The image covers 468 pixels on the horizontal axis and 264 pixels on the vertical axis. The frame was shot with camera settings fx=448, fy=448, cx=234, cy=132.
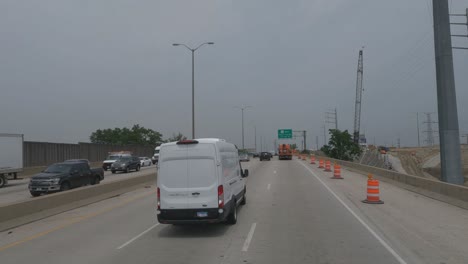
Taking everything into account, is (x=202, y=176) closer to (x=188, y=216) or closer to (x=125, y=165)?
(x=188, y=216)

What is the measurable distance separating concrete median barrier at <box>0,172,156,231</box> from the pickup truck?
97.2 inches

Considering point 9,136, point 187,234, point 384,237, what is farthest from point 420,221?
point 9,136

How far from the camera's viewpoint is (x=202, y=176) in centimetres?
1109

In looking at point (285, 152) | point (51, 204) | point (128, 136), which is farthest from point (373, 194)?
point (128, 136)

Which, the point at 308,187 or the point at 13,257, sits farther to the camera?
the point at 308,187

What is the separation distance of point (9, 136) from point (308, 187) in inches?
818

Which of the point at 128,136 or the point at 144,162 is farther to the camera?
the point at 128,136

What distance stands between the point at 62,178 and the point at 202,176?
500 inches

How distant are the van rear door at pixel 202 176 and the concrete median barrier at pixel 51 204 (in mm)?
5334

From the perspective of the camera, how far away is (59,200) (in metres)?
15.6

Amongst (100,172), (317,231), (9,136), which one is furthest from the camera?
(9,136)

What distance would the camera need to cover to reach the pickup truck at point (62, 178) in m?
20.8

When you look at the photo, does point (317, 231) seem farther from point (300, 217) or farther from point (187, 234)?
point (187, 234)

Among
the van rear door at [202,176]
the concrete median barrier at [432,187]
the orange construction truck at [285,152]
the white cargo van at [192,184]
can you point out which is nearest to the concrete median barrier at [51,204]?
the white cargo van at [192,184]
